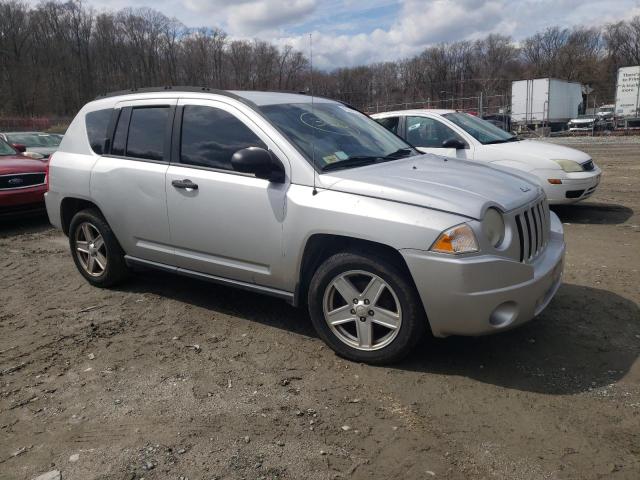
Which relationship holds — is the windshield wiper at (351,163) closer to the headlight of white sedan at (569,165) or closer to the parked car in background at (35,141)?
the headlight of white sedan at (569,165)

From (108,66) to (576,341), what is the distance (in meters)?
91.5

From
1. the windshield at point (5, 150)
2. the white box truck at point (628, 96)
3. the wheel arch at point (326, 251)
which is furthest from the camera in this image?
the white box truck at point (628, 96)

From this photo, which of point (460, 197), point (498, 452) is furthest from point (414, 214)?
point (498, 452)

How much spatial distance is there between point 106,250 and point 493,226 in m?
3.57

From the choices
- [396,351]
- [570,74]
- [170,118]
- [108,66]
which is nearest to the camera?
[396,351]

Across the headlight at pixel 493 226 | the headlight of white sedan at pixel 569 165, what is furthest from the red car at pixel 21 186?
the headlight of white sedan at pixel 569 165

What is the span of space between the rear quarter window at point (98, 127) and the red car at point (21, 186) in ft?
11.2

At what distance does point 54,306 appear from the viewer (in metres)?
4.99

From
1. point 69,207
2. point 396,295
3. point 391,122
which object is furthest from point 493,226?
point 391,122

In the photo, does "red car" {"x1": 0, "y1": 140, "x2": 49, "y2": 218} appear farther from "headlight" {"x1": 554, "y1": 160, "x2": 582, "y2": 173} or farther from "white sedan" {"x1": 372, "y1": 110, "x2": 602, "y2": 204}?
"headlight" {"x1": 554, "y1": 160, "x2": 582, "y2": 173}

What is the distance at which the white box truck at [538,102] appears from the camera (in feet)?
110

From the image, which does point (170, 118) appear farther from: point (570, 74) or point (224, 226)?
point (570, 74)

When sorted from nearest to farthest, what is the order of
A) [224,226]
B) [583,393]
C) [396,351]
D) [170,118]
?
[583,393], [396,351], [224,226], [170,118]

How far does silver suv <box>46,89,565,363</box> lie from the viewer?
10.7 feet
